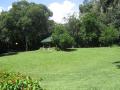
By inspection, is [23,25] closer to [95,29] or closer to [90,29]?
[90,29]

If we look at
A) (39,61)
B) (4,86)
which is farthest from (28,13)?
(4,86)

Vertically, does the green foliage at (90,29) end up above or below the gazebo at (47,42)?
above

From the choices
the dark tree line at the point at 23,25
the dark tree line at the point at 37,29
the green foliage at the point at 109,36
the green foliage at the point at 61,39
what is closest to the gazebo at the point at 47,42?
the dark tree line at the point at 37,29

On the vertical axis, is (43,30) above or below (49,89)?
above

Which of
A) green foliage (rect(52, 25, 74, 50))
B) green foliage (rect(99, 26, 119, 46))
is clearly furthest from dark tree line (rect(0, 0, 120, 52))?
green foliage (rect(52, 25, 74, 50))

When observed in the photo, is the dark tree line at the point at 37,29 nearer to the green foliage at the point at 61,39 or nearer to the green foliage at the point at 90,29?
the green foliage at the point at 90,29

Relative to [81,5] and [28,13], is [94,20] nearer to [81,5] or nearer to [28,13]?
[28,13]

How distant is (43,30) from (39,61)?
25.6 m

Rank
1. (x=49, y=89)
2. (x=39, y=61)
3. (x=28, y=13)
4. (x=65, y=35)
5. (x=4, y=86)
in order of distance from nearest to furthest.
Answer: (x=4, y=86)
(x=49, y=89)
(x=39, y=61)
(x=65, y=35)
(x=28, y=13)

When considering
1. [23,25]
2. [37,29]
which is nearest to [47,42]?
[37,29]

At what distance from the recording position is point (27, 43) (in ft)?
238

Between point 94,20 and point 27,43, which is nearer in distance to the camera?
point 94,20

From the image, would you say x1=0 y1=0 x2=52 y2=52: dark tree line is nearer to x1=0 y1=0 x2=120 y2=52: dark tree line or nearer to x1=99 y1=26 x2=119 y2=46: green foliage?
x1=0 y1=0 x2=120 y2=52: dark tree line

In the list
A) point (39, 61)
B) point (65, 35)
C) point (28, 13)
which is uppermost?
point (28, 13)
